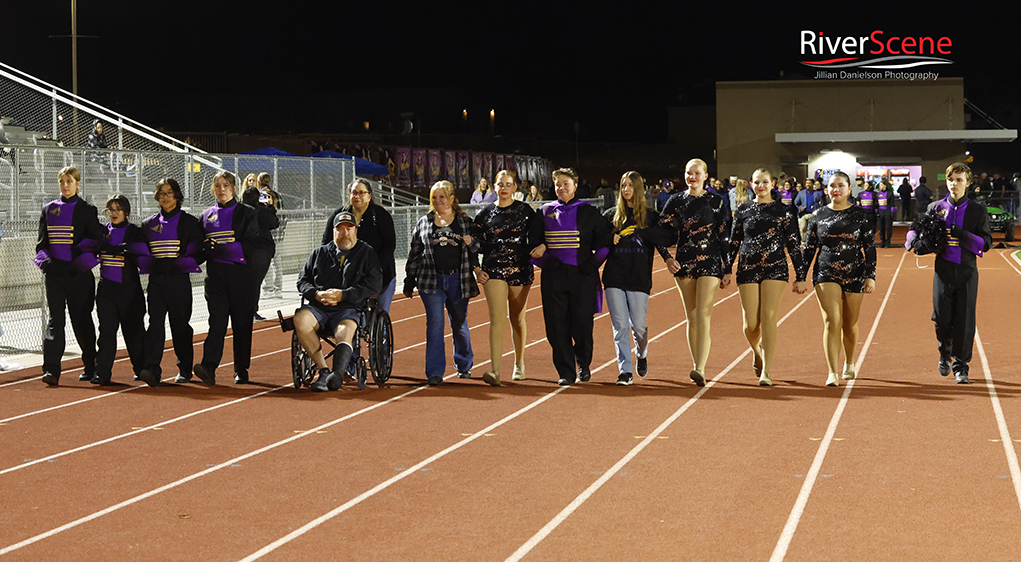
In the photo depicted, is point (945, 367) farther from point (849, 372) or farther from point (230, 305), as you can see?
point (230, 305)

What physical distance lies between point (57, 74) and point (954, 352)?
173 ft

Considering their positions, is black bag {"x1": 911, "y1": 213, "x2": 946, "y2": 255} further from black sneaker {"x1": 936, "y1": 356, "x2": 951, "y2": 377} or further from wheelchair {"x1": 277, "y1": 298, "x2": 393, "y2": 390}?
wheelchair {"x1": 277, "y1": 298, "x2": 393, "y2": 390}

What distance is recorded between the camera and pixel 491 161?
158ft

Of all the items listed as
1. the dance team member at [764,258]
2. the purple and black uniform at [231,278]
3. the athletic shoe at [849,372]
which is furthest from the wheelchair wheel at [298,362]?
the athletic shoe at [849,372]

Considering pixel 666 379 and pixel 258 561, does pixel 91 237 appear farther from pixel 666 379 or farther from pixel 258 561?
pixel 258 561

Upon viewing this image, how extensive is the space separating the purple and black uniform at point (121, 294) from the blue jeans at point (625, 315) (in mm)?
3930

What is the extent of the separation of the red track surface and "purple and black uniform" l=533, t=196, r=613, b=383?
41cm

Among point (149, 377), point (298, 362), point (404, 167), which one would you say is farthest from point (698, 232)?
point (404, 167)

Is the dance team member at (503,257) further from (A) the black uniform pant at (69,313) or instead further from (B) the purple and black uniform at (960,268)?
(A) the black uniform pant at (69,313)

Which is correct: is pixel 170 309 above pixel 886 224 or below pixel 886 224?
below

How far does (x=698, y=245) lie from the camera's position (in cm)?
955

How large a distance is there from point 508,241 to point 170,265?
9.36ft

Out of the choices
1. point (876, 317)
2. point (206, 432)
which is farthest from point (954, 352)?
point (206, 432)

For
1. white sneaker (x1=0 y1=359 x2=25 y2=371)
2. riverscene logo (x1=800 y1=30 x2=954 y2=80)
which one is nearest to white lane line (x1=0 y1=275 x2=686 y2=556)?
white sneaker (x1=0 y1=359 x2=25 y2=371)
